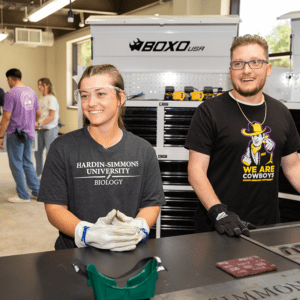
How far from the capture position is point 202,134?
5.08 feet

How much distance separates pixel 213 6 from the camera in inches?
203

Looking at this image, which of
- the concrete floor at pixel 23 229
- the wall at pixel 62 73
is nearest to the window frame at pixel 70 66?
the wall at pixel 62 73

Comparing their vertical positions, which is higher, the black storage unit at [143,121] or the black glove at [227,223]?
the black storage unit at [143,121]

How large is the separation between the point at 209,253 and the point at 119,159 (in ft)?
1.54

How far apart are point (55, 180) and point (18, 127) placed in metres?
3.12

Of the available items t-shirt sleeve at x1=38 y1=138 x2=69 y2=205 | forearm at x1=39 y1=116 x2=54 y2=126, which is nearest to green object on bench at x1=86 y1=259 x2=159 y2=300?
t-shirt sleeve at x1=38 y1=138 x2=69 y2=205

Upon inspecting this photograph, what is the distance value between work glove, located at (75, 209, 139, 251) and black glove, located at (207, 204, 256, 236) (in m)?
0.33

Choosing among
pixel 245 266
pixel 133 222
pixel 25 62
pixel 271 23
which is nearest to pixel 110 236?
pixel 133 222

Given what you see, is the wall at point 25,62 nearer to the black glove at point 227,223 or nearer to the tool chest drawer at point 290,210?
the tool chest drawer at point 290,210

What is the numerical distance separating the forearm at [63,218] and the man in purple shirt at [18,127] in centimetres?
312

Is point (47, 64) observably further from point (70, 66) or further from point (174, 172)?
point (174, 172)

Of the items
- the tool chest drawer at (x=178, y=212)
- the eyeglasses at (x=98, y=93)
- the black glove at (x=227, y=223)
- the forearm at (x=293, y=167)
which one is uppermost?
the eyeglasses at (x=98, y=93)

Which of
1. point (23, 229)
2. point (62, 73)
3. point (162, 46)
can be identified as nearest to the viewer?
point (162, 46)

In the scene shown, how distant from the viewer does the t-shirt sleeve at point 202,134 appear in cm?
153
